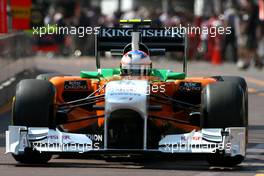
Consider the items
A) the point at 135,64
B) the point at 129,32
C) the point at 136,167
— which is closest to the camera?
the point at 136,167

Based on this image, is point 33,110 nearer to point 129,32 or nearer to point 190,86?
point 190,86

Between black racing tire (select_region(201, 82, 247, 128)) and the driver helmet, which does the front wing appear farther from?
the driver helmet

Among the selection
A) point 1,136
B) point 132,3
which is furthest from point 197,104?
point 132,3

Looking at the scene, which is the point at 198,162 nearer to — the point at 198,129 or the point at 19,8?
the point at 198,129

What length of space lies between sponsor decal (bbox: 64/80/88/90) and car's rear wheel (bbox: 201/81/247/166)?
5.88 feet

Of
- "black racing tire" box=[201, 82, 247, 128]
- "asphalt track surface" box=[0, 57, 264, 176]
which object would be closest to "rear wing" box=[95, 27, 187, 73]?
"asphalt track surface" box=[0, 57, 264, 176]

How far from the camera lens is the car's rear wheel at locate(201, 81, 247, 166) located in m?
11.3

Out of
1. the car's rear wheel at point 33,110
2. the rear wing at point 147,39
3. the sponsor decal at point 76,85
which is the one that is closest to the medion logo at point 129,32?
the rear wing at point 147,39

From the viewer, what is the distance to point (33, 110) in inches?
450

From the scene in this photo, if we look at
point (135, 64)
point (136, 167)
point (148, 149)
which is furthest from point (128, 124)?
point (135, 64)

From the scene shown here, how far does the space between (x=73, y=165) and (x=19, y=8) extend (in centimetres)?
1759

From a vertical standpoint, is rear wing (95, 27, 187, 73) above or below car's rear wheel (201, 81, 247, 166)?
above

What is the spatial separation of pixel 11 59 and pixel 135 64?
10537mm

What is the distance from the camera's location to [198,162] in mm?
12039
